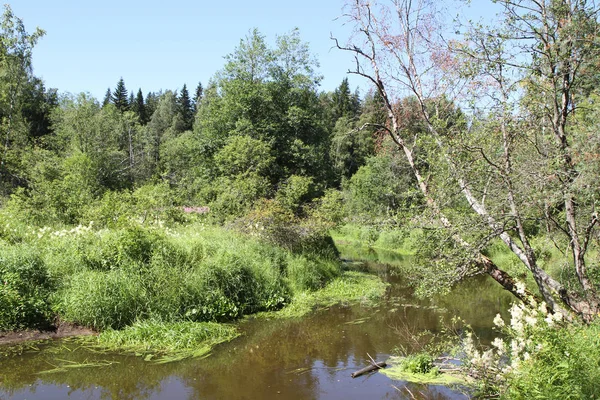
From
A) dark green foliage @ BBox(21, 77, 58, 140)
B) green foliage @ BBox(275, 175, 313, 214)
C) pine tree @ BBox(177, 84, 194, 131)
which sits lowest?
green foliage @ BBox(275, 175, 313, 214)

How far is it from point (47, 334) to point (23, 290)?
45.1 inches

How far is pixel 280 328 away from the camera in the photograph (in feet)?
38.5

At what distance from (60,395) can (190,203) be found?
15107 mm

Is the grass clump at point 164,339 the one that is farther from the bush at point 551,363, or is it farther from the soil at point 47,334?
the bush at point 551,363

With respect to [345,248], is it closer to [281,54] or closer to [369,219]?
[281,54]

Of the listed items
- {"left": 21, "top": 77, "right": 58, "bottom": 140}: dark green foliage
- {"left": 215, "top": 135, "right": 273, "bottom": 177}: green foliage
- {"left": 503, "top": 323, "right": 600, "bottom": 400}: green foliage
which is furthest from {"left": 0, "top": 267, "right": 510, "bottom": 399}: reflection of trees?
{"left": 21, "top": 77, "right": 58, "bottom": 140}: dark green foliage

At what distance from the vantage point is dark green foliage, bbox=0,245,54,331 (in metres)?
9.70

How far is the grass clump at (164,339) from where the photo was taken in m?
9.45

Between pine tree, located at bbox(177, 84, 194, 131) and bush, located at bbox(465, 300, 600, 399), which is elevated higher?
pine tree, located at bbox(177, 84, 194, 131)

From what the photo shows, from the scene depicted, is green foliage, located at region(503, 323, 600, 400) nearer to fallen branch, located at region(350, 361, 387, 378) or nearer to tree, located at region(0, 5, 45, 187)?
fallen branch, located at region(350, 361, 387, 378)

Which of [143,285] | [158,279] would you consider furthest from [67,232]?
[158,279]

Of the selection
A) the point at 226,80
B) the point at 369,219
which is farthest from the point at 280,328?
the point at 226,80

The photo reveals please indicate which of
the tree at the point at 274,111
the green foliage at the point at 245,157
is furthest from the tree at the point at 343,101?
the green foliage at the point at 245,157

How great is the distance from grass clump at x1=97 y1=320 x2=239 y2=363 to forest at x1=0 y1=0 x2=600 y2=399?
65 mm
